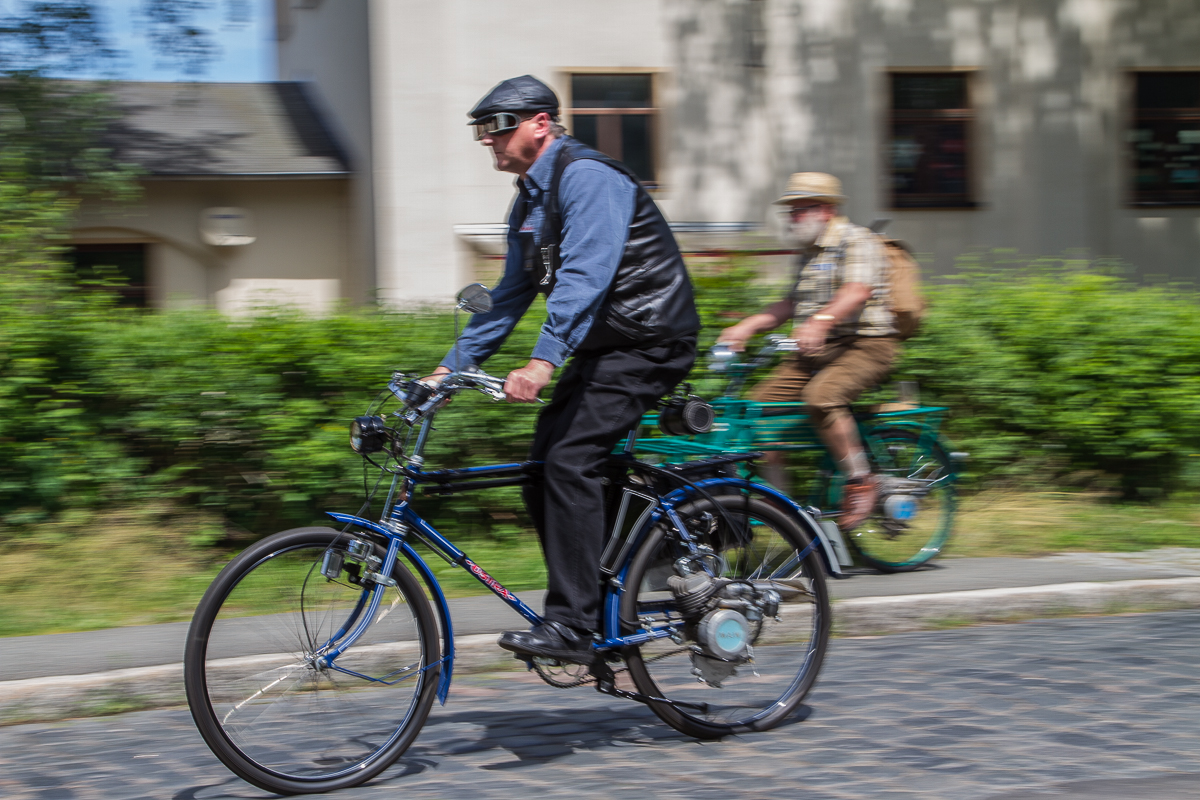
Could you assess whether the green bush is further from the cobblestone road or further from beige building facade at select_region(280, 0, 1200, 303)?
beige building facade at select_region(280, 0, 1200, 303)

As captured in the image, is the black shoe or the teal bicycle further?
the teal bicycle

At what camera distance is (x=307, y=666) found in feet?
11.9

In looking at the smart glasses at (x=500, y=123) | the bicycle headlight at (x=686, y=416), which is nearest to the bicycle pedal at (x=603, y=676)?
the bicycle headlight at (x=686, y=416)

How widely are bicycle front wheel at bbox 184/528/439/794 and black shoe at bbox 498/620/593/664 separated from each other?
0.80 ft

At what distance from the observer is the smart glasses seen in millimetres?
3764

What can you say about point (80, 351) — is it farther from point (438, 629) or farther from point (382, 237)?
point (382, 237)

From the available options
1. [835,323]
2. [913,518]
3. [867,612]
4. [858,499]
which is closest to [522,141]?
[835,323]

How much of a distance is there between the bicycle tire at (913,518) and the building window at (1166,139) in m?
9.21

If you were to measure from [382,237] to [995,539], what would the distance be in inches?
297

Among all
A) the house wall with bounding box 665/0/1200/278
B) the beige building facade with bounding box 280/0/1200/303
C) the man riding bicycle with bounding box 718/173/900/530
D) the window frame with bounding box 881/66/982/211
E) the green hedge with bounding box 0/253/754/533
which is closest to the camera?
the man riding bicycle with bounding box 718/173/900/530

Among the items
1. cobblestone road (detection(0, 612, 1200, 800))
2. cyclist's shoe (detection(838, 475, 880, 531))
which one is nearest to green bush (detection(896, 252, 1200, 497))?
cyclist's shoe (detection(838, 475, 880, 531))

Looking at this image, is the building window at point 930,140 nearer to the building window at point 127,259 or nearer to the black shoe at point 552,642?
the building window at point 127,259

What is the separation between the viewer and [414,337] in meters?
7.14

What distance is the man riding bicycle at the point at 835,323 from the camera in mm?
6023
